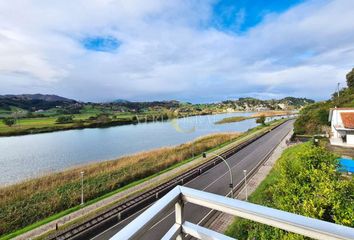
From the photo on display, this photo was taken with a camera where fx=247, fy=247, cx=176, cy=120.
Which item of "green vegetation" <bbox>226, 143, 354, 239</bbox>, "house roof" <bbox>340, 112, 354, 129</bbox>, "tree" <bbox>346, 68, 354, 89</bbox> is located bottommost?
"green vegetation" <bbox>226, 143, 354, 239</bbox>

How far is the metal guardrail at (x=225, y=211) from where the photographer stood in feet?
4.29

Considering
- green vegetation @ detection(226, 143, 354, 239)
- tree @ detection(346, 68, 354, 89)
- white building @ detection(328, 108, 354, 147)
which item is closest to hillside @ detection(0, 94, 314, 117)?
tree @ detection(346, 68, 354, 89)

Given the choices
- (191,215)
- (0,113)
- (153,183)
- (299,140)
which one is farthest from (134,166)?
(0,113)

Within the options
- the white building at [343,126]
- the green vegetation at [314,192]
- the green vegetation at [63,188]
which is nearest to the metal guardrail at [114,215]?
the green vegetation at [63,188]

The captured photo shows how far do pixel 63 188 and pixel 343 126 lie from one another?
29.6 meters

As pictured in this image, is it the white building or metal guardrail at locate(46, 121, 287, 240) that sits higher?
the white building

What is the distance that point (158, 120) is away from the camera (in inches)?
4683

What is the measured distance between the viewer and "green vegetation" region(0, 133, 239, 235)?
18219mm

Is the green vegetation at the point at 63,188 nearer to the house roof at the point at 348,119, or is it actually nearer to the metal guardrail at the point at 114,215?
the metal guardrail at the point at 114,215

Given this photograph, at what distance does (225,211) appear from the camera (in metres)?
1.60

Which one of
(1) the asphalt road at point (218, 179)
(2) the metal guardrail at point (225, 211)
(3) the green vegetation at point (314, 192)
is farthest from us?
(1) the asphalt road at point (218, 179)

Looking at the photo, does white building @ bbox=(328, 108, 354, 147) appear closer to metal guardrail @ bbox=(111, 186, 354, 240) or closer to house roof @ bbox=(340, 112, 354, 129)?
house roof @ bbox=(340, 112, 354, 129)

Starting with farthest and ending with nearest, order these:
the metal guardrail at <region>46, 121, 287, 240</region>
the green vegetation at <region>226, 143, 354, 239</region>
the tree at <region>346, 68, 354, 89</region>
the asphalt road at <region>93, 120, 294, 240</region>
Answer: the tree at <region>346, 68, 354, 89</region>, the asphalt road at <region>93, 120, 294, 240</region>, the metal guardrail at <region>46, 121, 287, 240</region>, the green vegetation at <region>226, 143, 354, 239</region>

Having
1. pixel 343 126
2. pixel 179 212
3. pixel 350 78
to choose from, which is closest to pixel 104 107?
pixel 350 78
